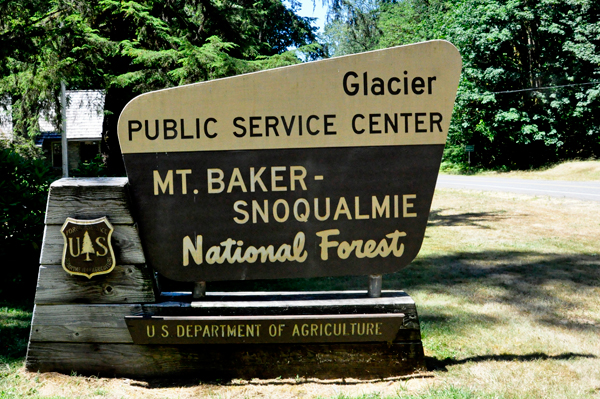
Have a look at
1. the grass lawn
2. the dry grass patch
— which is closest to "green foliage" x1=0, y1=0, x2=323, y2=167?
the grass lawn

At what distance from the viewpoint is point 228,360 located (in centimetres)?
352

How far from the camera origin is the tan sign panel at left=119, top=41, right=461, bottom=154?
3412 millimetres

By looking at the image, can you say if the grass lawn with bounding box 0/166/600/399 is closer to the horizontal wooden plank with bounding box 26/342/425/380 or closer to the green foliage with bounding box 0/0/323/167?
the horizontal wooden plank with bounding box 26/342/425/380

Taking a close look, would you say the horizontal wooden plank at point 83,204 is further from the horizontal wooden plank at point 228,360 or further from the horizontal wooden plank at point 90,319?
the horizontal wooden plank at point 228,360

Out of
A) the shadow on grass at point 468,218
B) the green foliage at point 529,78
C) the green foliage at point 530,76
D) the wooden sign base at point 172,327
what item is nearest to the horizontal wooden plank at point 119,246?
the wooden sign base at point 172,327

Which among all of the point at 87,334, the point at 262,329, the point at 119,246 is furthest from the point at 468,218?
the point at 87,334

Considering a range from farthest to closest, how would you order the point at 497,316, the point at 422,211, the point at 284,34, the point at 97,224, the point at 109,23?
the point at 284,34
the point at 109,23
the point at 497,316
the point at 422,211
the point at 97,224

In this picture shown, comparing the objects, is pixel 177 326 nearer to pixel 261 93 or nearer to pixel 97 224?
pixel 97 224

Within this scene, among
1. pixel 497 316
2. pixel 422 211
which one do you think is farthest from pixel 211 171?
pixel 497 316

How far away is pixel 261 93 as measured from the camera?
11.3ft

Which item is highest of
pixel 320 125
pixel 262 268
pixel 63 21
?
pixel 63 21

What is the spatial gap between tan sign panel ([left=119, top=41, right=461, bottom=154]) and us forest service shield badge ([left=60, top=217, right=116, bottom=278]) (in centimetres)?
56

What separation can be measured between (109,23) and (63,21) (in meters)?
0.76

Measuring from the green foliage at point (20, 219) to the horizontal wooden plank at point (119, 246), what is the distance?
7.00ft
